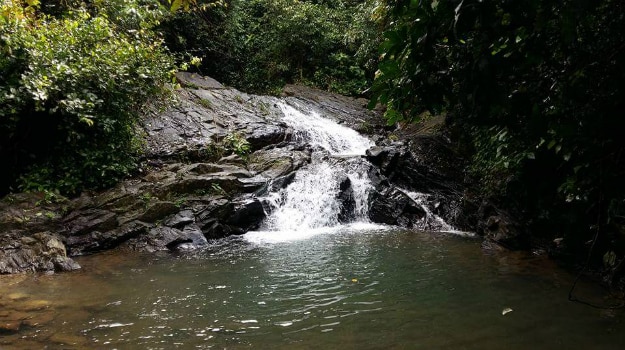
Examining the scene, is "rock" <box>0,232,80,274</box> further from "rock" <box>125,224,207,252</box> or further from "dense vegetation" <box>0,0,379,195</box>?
"dense vegetation" <box>0,0,379,195</box>

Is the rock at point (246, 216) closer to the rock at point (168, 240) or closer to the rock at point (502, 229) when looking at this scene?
the rock at point (168, 240)

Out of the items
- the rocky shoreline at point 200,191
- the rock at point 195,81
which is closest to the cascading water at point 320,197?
the rocky shoreline at point 200,191

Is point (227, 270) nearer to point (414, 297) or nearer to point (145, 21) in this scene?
point (414, 297)

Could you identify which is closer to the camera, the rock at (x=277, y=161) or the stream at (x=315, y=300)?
the stream at (x=315, y=300)

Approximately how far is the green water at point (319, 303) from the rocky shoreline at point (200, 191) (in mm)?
820

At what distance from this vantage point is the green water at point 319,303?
376 centimetres

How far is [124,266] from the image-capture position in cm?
672

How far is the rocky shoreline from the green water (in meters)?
0.82

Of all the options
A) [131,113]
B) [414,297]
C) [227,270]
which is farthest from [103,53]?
[414,297]

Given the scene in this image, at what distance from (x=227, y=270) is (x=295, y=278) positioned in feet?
3.96

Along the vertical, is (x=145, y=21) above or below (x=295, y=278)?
above

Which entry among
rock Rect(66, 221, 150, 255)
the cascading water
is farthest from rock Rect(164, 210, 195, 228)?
the cascading water

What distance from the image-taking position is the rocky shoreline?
304 inches

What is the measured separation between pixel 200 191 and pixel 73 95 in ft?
10.6
